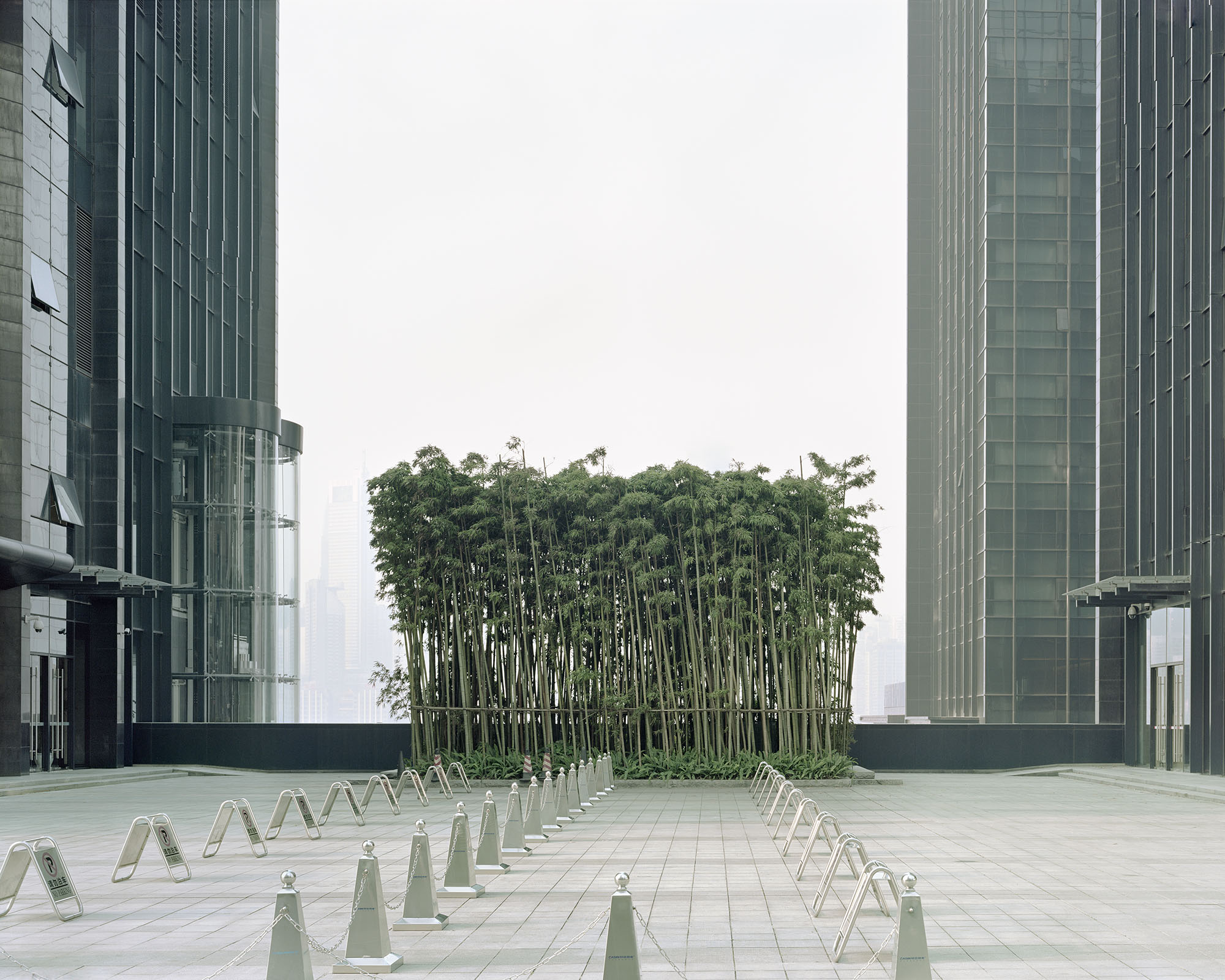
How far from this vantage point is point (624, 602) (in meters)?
28.5

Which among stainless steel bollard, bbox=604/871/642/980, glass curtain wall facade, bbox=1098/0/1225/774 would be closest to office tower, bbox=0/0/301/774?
stainless steel bollard, bbox=604/871/642/980

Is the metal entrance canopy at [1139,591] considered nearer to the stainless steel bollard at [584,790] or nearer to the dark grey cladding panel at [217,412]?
the stainless steel bollard at [584,790]

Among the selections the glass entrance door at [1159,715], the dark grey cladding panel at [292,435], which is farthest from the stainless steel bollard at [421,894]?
the dark grey cladding panel at [292,435]

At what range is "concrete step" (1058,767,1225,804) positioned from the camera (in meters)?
22.7

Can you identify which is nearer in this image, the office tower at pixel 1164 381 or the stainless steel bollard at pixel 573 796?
the stainless steel bollard at pixel 573 796

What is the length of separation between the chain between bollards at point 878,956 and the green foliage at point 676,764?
1746 centimetres

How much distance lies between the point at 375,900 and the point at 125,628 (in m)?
25.3

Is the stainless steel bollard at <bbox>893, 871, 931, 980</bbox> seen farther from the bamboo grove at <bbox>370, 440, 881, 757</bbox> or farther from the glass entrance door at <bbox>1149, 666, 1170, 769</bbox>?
the glass entrance door at <bbox>1149, 666, 1170, 769</bbox>

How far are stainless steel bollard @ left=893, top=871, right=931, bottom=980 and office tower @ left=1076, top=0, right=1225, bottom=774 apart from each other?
2152 centimetres

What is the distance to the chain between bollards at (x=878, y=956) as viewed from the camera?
7889mm

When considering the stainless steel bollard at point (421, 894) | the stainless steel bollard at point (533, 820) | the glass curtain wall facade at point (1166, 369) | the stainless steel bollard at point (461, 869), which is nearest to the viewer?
the stainless steel bollard at point (421, 894)

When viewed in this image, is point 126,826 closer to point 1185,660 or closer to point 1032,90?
point 1185,660

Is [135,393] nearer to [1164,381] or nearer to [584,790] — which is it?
[584,790]

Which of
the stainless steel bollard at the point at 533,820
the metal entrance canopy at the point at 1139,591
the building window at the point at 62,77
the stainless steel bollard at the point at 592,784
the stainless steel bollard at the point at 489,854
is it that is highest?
the building window at the point at 62,77
